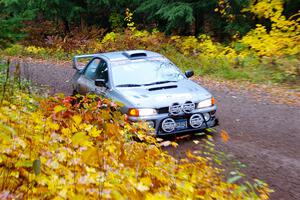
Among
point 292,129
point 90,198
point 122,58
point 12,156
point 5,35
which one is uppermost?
point 5,35

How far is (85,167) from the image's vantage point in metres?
3.67

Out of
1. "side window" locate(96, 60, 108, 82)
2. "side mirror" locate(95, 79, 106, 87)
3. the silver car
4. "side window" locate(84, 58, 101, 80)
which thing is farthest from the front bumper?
"side window" locate(84, 58, 101, 80)

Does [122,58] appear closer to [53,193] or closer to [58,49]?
[53,193]

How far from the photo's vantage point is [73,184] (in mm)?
3232

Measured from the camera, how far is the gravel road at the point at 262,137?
5.91 metres

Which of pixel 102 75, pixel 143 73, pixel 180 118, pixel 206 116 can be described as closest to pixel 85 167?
pixel 180 118

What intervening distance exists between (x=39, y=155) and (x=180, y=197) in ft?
4.49

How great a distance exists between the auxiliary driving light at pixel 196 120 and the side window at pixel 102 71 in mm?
2114

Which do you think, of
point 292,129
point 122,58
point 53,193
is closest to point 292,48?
point 292,129

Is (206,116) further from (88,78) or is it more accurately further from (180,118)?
(88,78)

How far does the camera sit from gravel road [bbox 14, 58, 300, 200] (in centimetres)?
591

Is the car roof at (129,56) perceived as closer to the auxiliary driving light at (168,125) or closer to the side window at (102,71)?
the side window at (102,71)

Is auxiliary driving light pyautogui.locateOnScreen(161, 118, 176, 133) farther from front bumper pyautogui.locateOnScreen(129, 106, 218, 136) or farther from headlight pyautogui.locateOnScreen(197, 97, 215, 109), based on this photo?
headlight pyautogui.locateOnScreen(197, 97, 215, 109)

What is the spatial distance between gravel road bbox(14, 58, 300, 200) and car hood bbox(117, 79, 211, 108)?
81 cm
